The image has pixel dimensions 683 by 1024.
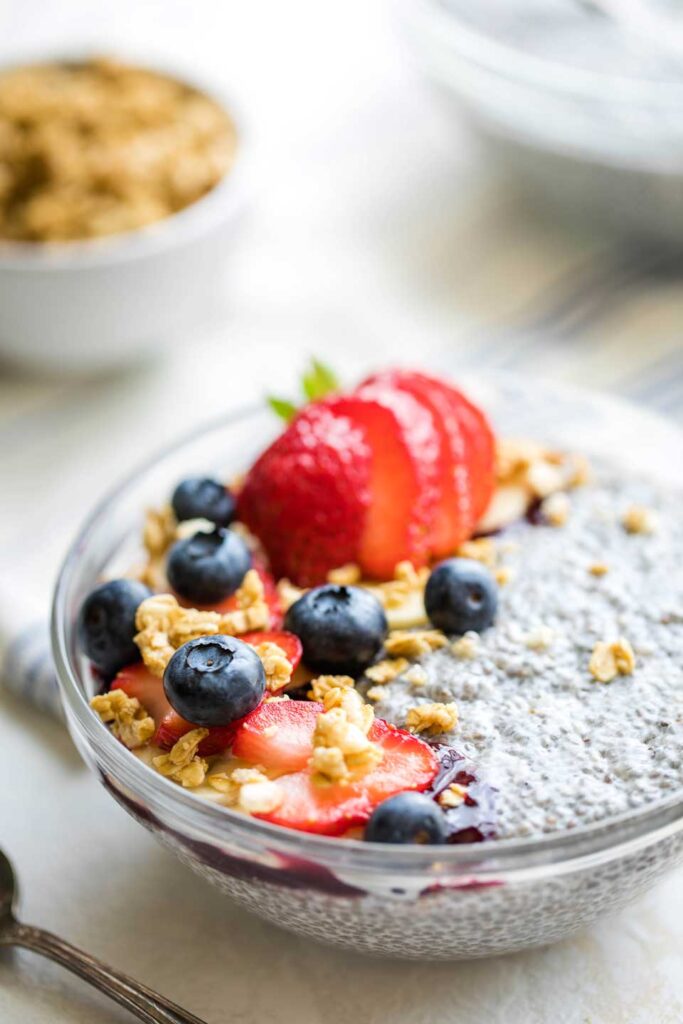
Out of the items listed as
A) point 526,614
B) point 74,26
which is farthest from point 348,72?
point 526,614

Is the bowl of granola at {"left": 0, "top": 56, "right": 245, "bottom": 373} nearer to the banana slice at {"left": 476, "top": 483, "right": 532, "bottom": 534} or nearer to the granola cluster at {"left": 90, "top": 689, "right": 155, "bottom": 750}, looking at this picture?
the banana slice at {"left": 476, "top": 483, "right": 532, "bottom": 534}

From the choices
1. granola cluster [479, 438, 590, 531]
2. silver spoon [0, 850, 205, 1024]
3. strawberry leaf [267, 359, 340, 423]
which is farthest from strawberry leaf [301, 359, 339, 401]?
silver spoon [0, 850, 205, 1024]

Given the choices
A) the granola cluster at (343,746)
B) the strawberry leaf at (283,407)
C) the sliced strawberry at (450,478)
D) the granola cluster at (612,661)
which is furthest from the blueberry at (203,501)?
the granola cluster at (612,661)

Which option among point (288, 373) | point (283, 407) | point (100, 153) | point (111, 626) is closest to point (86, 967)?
point (111, 626)

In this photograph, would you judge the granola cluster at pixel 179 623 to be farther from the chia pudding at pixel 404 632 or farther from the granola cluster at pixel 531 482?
the granola cluster at pixel 531 482

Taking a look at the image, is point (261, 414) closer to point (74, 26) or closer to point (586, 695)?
point (586, 695)

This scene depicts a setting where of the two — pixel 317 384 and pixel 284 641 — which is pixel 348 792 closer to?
pixel 284 641
